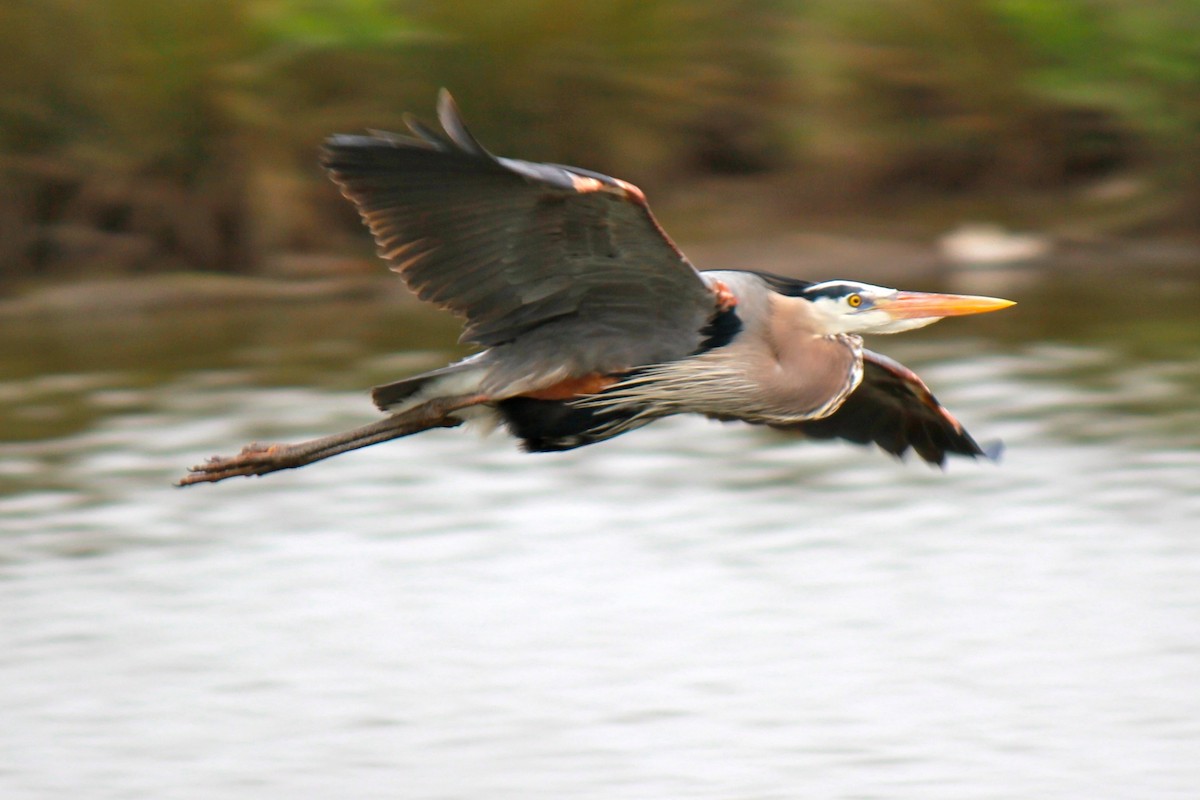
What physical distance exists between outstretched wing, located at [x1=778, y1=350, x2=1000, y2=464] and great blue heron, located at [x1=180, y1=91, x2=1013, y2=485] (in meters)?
0.38

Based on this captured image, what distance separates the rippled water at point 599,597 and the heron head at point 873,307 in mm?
1469

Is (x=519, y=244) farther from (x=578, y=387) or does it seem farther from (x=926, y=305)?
(x=926, y=305)

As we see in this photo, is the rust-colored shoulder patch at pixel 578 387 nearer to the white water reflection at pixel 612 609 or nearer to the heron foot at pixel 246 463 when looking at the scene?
the heron foot at pixel 246 463

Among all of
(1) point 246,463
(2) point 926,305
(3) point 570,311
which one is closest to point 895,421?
(2) point 926,305

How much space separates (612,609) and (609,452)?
98.2 inches

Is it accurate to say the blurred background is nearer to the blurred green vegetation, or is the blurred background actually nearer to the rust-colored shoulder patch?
the blurred green vegetation

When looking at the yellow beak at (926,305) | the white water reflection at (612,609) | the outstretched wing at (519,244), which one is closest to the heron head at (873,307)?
the yellow beak at (926,305)

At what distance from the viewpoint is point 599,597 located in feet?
26.7

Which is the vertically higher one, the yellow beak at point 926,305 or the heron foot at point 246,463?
the yellow beak at point 926,305

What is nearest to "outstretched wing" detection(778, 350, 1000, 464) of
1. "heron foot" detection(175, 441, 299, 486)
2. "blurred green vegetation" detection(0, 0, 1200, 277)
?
"heron foot" detection(175, 441, 299, 486)

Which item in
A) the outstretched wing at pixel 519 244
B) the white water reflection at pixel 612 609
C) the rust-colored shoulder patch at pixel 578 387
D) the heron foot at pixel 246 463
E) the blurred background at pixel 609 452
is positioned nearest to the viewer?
the outstretched wing at pixel 519 244

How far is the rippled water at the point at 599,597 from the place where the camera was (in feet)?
21.4

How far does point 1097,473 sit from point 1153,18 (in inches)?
218

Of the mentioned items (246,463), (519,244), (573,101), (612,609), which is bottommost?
(612,609)
